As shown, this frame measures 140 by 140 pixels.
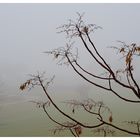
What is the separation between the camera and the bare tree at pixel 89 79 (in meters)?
2.03

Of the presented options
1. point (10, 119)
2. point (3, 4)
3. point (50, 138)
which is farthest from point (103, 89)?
point (3, 4)

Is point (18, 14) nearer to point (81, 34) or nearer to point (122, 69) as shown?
point (81, 34)

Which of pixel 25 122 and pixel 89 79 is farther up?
pixel 89 79

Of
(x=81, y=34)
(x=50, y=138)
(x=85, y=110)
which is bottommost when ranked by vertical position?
(x=50, y=138)

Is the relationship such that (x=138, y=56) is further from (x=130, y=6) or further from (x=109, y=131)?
(x=109, y=131)

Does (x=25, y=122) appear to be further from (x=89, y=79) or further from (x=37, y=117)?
(x=89, y=79)

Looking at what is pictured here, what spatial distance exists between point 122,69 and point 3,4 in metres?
0.86

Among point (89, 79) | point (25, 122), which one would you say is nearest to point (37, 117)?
point (25, 122)

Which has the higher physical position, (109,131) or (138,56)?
(138,56)

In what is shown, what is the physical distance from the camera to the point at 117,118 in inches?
81.6

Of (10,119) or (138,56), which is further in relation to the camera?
(10,119)

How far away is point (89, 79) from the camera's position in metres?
2.08

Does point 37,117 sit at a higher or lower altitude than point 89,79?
lower

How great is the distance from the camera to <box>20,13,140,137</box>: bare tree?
2.03 meters
